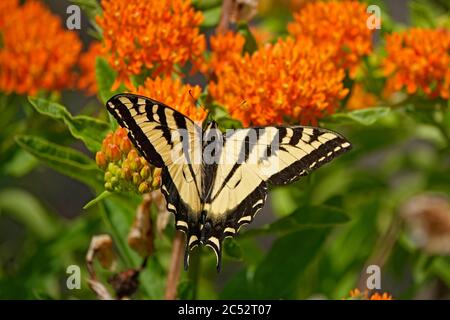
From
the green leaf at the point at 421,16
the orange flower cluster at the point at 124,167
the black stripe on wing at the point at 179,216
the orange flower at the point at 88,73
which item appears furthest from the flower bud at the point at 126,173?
the green leaf at the point at 421,16

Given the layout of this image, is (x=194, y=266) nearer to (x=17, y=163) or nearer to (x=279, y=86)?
(x=279, y=86)

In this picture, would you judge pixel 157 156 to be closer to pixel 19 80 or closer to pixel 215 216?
pixel 215 216

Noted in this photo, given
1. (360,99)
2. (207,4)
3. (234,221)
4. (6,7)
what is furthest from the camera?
(360,99)

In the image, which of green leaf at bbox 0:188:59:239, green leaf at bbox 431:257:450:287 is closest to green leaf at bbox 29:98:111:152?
green leaf at bbox 0:188:59:239

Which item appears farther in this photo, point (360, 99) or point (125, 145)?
point (360, 99)

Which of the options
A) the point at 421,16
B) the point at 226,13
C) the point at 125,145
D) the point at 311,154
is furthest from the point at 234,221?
the point at 421,16
